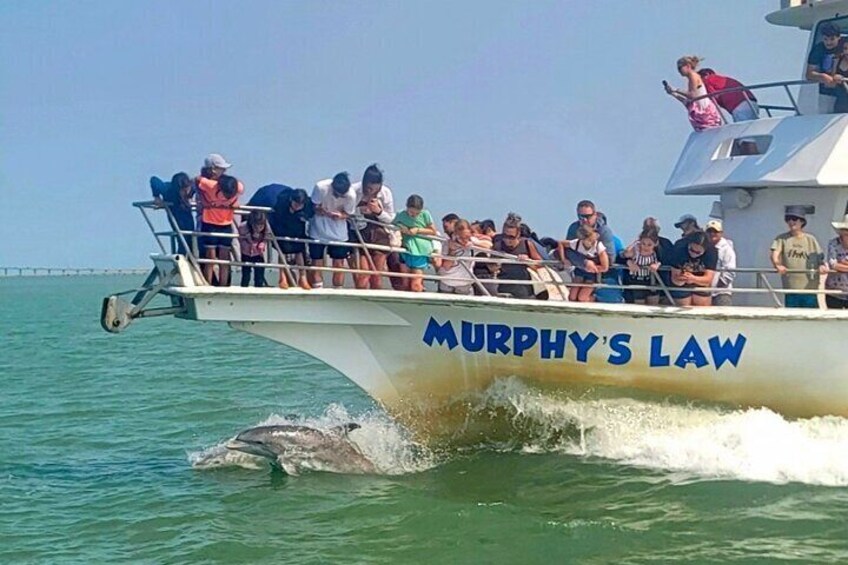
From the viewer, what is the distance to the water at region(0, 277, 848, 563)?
821 centimetres

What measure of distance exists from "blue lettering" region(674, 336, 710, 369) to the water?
555mm

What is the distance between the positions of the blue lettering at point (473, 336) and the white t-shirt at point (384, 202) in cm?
131

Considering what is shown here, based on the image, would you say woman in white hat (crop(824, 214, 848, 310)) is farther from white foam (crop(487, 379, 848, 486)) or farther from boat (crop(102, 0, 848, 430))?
white foam (crop(487, 379, 848, 486))

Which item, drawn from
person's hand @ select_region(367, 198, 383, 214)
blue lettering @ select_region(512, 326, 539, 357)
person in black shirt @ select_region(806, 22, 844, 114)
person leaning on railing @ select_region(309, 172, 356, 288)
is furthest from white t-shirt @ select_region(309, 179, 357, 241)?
person in black shirt @ select_region(806, 22, 844, 114)

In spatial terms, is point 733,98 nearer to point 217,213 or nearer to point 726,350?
point 726,350

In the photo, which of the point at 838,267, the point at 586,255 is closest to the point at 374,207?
the point at 586,255

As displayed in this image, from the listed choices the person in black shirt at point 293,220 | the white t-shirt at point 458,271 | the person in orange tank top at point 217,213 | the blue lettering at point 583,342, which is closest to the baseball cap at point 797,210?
the blue lettering at point 583,342

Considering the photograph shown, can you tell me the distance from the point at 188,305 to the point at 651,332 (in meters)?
4.34

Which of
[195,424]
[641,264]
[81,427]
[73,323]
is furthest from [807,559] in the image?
[73,323]

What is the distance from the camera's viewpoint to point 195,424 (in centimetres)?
1462

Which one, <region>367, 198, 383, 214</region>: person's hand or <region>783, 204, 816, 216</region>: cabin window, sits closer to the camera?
<region>367, 198, 383, 214</region>: person's hand

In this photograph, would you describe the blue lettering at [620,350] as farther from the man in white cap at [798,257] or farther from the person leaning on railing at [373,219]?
the person leaning on railing at [373,219]

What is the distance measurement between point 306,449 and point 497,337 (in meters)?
2.34

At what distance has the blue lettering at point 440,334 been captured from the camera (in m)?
9.88
